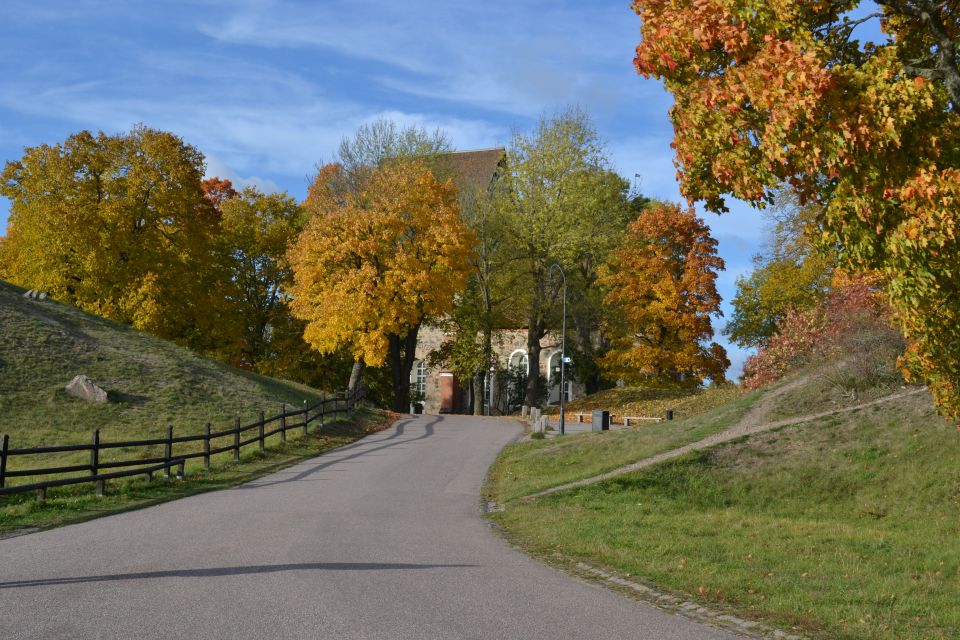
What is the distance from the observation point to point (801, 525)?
572 inches

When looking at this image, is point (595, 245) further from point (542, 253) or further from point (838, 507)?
point (838, 507)

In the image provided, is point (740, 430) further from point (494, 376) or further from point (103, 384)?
point (494, 376)

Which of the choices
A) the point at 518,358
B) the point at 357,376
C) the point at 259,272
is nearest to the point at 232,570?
the point at 357,376

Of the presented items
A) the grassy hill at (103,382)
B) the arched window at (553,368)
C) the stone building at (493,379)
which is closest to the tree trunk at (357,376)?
the grassy hill at (103,382)

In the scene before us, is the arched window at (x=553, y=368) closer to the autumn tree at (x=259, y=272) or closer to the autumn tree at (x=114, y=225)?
the autumn tree at (x=259, y=272)

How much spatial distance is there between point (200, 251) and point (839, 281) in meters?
31.0

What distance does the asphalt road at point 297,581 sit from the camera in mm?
7324

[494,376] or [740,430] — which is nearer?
[740,430]

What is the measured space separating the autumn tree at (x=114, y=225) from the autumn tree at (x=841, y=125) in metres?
34.9

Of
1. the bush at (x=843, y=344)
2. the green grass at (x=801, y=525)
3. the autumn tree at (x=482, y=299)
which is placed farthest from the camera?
the autumn tree at (x=482, y=299)

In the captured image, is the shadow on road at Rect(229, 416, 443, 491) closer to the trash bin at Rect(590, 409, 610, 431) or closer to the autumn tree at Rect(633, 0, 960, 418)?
the trash bin at Rect(590, 409, 610, 431)

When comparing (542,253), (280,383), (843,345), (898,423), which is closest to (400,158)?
(542,253)

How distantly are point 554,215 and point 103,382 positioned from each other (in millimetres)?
23210

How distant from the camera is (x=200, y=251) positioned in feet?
143
